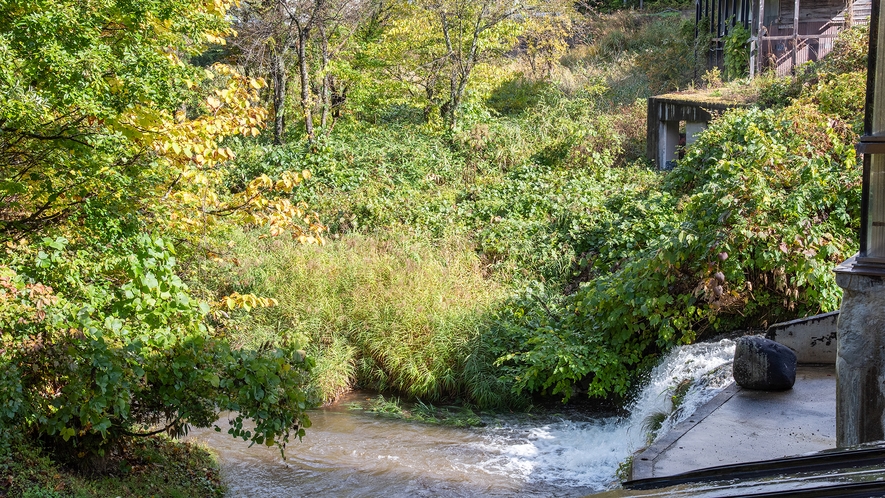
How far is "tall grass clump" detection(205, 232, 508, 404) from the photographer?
444 inches

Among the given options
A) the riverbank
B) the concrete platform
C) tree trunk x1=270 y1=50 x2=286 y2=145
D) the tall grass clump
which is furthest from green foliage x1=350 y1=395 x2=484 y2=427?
tree trunk x1=270 y1=50 x2=286 y2=145

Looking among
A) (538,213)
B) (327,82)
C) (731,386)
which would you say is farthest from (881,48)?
(327,82)

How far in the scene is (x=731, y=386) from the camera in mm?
7855

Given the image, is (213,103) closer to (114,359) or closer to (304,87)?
(114,359)

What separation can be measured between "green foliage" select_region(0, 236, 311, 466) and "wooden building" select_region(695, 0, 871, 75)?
15.4m

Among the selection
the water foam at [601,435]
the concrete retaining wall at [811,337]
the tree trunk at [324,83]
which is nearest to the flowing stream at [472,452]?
the water foam at [601,435]

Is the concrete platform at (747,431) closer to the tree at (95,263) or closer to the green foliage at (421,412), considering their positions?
the tree at (95,263)

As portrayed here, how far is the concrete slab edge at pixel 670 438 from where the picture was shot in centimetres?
581

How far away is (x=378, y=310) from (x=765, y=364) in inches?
241

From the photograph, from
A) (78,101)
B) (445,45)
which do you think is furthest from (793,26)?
(78,101)

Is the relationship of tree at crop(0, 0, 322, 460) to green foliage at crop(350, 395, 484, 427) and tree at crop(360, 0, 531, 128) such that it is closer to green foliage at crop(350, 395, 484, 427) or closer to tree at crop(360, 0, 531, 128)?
green foliage at crop(350, 395, 484, 427)

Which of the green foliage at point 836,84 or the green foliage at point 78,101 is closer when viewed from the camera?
the green foliage at point 78,101

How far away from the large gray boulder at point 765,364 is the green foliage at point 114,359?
4.22m

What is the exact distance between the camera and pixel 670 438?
256 inches
